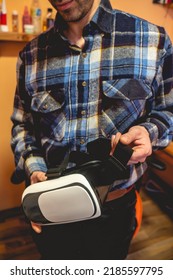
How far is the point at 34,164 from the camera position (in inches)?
31.9

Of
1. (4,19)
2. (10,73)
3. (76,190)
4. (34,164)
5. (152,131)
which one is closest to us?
(76,190)

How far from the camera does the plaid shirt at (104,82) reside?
2.38 feet

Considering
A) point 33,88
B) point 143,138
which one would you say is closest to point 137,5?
point 33,88

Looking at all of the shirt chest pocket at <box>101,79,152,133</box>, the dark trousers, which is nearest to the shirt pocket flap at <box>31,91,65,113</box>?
the shirt chest pocket at <box>101,79,152,133</box>

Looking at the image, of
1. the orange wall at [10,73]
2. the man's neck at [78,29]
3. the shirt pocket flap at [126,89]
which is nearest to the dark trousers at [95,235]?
the shirt pocket flap at [126,89]

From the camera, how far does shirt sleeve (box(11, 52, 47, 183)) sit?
2.72 ft

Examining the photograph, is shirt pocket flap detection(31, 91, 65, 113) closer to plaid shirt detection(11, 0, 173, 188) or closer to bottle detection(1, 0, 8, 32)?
plaid shirt detection(11, 0, 173, 188)

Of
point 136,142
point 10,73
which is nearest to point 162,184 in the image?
point 10,73

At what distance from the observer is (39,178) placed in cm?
71

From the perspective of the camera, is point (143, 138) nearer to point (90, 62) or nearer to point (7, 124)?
point (90, 62)

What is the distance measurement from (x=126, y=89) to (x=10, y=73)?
2.77 feet

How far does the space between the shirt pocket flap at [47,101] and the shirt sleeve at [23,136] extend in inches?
2.8

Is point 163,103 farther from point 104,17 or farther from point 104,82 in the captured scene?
point 104,17

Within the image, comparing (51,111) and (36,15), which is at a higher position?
(36,15)
